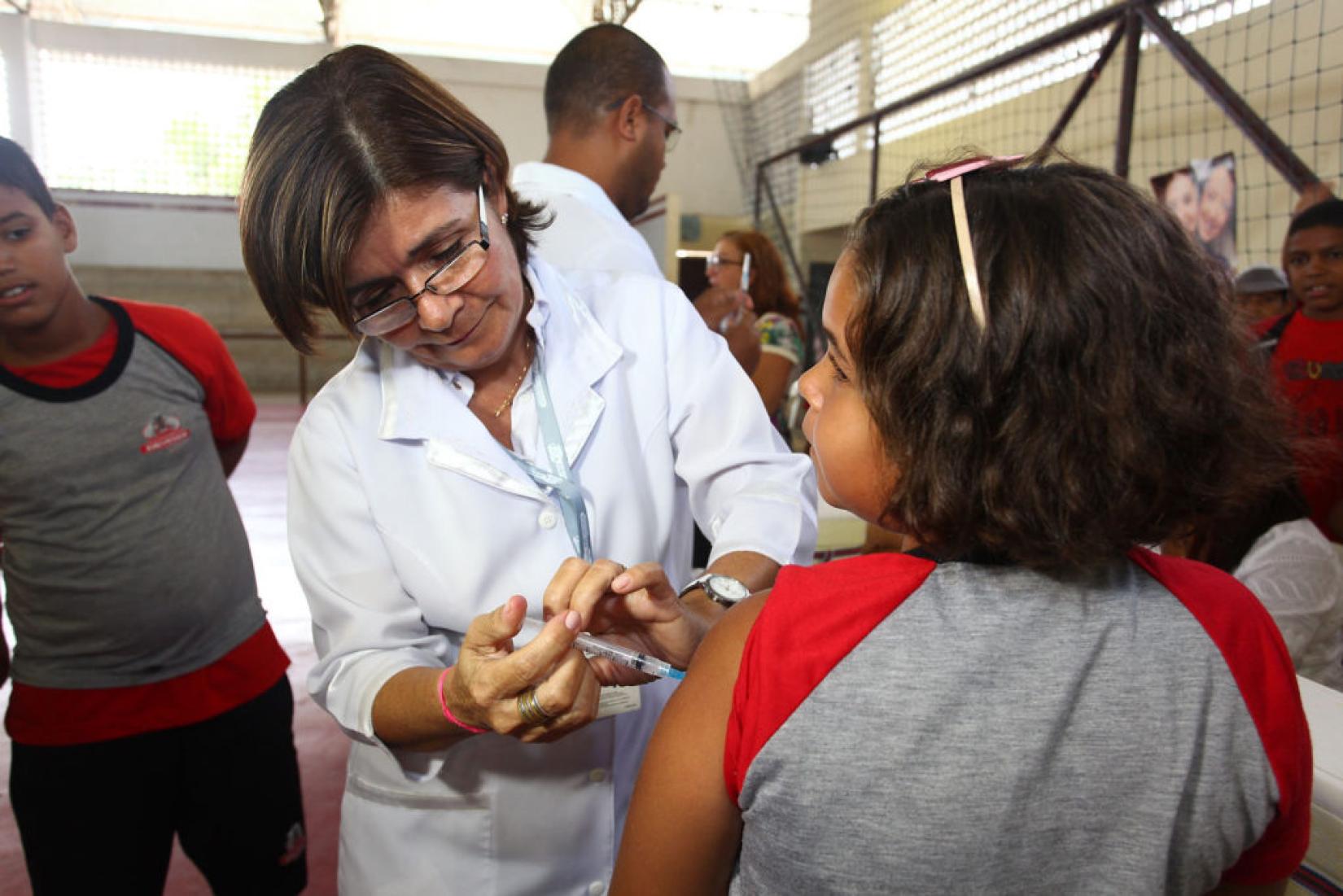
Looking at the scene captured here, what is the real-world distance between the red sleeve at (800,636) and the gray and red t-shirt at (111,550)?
3.92 feet

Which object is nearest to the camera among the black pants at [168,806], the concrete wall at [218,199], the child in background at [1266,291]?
the black pants at [168,806]

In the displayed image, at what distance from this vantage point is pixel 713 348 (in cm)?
115

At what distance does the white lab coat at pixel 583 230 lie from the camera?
1.74 meters

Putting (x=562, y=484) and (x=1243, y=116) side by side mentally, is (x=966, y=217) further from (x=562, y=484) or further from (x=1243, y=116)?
(x=1243, y=116)

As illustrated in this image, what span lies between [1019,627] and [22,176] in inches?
62.4

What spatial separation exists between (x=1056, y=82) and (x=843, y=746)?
17.0 feet

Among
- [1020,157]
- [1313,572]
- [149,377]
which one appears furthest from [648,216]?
[1020,157]

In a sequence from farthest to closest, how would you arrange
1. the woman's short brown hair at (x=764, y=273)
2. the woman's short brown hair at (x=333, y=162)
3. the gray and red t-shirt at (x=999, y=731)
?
the woman's short brown hair at (x=764, y=273) → the woman's short brown hair at (x=333, y=162) → the gray and red t-shirt at (x=999, y=731)

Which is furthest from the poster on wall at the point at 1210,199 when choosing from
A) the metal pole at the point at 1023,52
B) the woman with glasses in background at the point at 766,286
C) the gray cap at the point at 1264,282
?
the woman with glasses in background at the point at 766,286

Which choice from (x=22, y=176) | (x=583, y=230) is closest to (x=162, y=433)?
(x=22, y=176)

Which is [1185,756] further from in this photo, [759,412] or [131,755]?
[131,755]

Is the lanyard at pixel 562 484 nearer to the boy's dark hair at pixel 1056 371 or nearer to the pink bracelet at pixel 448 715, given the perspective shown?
the pink bracelet at pixel 448 715

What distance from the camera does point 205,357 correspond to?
5.22 feet

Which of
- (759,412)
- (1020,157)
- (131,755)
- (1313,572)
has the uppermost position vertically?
(1020,157)
